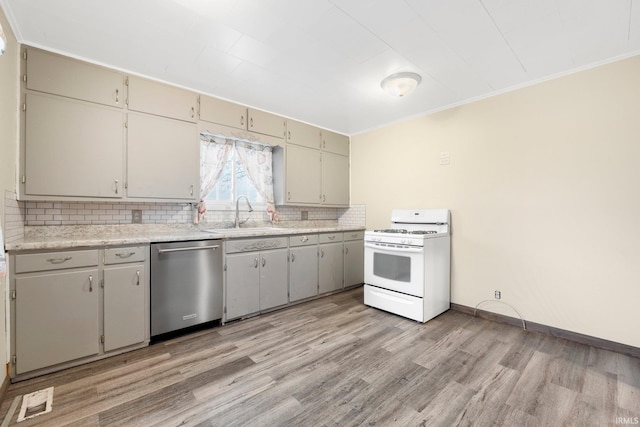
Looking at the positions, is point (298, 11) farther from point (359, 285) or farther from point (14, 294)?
point (359, 285)

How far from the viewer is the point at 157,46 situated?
7.05ft

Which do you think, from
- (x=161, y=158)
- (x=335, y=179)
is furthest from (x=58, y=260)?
(x=335, y=179)

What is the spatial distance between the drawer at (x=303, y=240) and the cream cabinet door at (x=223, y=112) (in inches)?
57.9

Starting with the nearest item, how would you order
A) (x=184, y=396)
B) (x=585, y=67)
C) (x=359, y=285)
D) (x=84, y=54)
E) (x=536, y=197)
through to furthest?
(x=184, y=396) < (x=84, y=54) < (x=585, y=67) < (x=536, y=197) < (x=359, y=285)

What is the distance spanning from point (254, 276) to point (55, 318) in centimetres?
155

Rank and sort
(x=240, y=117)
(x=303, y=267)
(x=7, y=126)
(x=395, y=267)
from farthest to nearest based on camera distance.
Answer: (x=303, y=267) < (x=240, y=117) < (x=395, y=267) < (x=7, y=126)

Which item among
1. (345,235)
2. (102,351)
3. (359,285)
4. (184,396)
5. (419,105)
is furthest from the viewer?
(359,285)

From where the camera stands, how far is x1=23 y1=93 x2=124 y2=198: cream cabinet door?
82.3 inches

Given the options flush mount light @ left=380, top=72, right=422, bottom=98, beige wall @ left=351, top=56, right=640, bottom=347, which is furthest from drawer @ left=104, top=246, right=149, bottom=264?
beige wall @ left=351, top=56, right=640, bottom=347

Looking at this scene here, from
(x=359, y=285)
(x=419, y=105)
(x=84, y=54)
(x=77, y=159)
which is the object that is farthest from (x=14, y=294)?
(x=419, y=105)

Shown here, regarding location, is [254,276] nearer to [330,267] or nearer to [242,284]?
[242,284]

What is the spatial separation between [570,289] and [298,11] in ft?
10.6

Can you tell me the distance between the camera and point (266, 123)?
349 centimetres

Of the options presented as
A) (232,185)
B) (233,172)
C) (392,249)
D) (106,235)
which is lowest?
(392,249)
